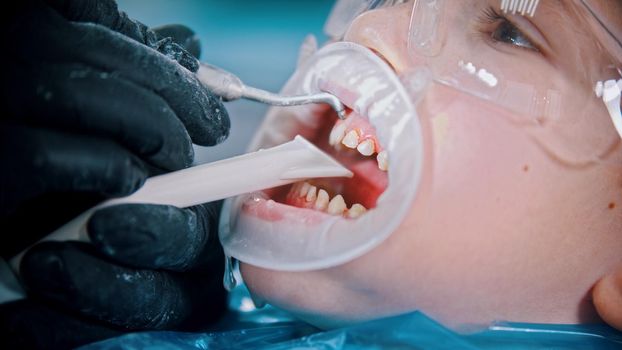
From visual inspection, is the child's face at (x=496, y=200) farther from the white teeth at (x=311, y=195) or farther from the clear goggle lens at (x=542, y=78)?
the white teeth at (x=311, y=195)

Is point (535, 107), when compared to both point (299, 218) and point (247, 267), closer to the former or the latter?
point (299, 218)

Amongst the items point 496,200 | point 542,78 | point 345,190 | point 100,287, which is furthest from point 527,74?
point 100,287

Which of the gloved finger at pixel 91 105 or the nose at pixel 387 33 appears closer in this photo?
the gloved finger at pixel 91 105

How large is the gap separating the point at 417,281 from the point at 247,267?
0.30 metres

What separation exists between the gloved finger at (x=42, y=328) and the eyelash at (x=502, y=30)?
82 centimetres

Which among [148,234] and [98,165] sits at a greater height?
[98,165]

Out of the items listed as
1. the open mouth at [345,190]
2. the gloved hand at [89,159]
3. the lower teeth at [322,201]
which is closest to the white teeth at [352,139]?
the open mouth at [345,190]

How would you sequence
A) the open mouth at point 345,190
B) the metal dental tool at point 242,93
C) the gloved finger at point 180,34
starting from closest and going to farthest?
the open mouth at point 345,190, the metal dental tool at point 242,93, the gloved finger at point 180,34

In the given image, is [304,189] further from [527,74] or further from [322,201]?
[527,74]

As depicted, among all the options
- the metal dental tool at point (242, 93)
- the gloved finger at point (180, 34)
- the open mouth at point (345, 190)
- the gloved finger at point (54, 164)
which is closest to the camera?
the gloved finger at point (54, 164)

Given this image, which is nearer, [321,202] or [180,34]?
[321,202]

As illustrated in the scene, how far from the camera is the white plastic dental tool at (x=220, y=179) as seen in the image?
0.71 metres

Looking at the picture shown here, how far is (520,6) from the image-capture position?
0.83 meters

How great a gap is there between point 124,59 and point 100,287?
33 cm
